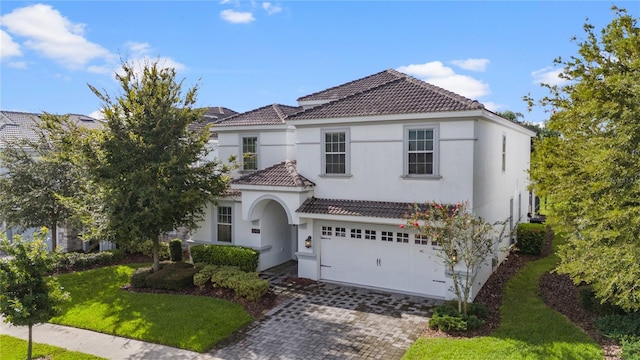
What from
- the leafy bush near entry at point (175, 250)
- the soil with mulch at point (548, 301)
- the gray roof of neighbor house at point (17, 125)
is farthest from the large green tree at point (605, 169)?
the gray roof of neighbor house at point (17, 125)

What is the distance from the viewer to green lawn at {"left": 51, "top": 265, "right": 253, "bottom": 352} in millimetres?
11758

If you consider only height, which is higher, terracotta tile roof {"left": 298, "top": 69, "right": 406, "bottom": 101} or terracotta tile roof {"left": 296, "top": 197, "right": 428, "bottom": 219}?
terracotta tile roof {"left": 298, "top": 69, "right": 406, "bottom": 101}

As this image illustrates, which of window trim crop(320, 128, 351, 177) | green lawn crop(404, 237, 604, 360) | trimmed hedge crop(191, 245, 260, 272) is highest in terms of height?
window trim crop(320, 128, 351, 177)

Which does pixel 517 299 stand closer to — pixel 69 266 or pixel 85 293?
pixel 85 293

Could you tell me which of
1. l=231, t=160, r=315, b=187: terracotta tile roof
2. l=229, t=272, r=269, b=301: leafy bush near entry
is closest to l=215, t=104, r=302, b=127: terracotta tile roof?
l=231, t=160, r=315, b=187: terracotta tile roof

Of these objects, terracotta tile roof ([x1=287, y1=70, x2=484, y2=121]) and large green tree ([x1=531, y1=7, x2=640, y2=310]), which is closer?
large green tree ([x1=531, y1=7, x2=640, y2=310])

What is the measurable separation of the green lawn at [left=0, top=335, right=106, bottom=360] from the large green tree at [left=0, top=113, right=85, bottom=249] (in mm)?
8498

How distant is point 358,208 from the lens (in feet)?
50.1

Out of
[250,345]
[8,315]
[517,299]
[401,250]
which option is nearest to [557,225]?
[517,299]

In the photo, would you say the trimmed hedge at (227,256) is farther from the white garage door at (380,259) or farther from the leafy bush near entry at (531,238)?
the leafy bush near entry at (531,238)

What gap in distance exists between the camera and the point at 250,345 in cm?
1123

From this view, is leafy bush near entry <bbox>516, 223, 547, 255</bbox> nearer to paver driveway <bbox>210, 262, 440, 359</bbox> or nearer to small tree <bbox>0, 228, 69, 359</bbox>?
paver driveway <bbox>210, 262, 440, 359</bbox>

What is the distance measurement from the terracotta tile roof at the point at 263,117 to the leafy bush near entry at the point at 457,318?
11.4m

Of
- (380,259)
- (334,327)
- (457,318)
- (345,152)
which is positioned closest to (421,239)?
(380,259)
